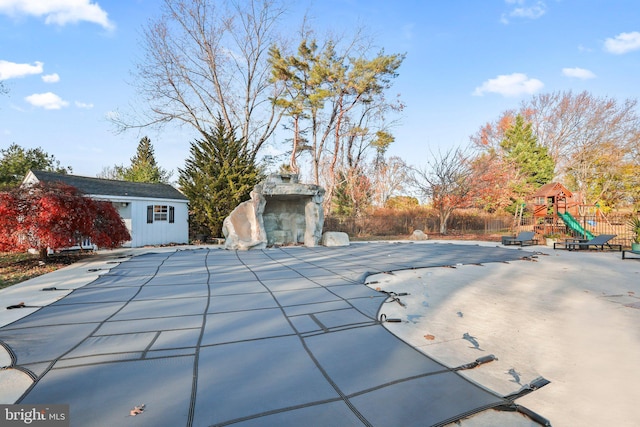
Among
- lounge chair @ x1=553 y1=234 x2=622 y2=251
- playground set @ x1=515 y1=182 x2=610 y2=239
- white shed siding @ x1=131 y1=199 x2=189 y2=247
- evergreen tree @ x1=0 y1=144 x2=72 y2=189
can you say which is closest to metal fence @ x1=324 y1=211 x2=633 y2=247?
playground set @ x1=515 y1=182 x2=610 y2=239

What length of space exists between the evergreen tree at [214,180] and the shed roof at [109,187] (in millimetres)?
768

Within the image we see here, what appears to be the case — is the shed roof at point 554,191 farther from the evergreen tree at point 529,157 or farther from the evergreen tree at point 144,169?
the evergreen tree at point 144,169

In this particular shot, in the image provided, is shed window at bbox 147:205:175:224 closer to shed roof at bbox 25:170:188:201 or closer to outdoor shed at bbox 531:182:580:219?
shed roof at bbox 25:170:188:201

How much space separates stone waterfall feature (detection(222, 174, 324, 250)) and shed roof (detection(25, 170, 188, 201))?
13.5 ft

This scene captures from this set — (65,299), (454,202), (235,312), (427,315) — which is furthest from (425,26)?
(65,299)

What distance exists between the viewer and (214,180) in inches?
474

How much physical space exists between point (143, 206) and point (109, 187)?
141cm

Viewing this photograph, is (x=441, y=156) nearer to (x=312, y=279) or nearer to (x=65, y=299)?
(x=312, y=279)

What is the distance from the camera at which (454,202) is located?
48.6ft

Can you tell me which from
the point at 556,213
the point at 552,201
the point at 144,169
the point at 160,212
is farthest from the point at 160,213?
the point at 552,201

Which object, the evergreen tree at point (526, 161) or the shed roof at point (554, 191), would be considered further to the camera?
the evergreen tree at point (526, 161)

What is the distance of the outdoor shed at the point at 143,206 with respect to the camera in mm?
9891

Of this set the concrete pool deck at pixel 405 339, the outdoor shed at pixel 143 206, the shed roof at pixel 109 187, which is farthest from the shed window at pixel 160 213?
the concrete pool deck at pixel 405 339

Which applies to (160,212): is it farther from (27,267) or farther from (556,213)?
(556,213)
